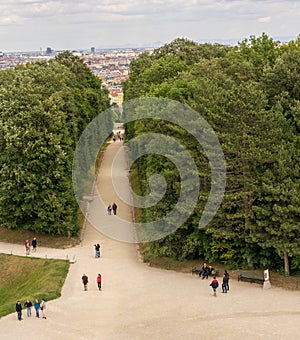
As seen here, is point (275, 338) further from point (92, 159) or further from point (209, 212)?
point (92, 159)

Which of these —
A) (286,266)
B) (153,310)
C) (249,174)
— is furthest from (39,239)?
(286,266)

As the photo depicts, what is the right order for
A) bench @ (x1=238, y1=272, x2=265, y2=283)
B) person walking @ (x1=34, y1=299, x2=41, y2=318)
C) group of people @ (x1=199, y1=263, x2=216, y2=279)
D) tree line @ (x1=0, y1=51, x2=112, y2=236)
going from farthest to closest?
tree line @ (x1=0, y1=51, x2=112, y2=236) → group of people @ (x1=199, y1=263, x2=216, y2=279) → bench @ (x1=238, y1=272, x2=265, y2=283) → person walking @ (x1=34, y1=299, x2=41, y2=318)

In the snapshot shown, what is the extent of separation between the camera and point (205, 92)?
108 feet

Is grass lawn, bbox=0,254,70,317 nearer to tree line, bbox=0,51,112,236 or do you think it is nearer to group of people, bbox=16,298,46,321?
group of people, bbox=16,298,46,321

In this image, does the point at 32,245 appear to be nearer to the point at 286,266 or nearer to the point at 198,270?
the point at 198,270

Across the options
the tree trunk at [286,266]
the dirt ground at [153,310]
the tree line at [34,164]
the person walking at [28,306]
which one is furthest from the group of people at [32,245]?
the tree trunk at [286,266]

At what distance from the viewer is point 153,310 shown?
2589 cm

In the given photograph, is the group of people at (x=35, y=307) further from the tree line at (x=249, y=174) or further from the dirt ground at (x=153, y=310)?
the tree line at (x=249, y=174)

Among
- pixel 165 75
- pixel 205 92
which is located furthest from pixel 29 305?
pixel 165 75

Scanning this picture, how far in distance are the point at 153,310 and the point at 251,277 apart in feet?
19.5

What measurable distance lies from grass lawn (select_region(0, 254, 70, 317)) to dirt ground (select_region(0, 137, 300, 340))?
682 mm

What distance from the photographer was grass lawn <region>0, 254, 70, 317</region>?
96.7 ft

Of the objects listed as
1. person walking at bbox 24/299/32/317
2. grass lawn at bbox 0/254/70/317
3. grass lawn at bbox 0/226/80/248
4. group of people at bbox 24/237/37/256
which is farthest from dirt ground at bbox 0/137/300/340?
grass lawn at bbox 0/226/80/248

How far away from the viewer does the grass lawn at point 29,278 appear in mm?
29469
